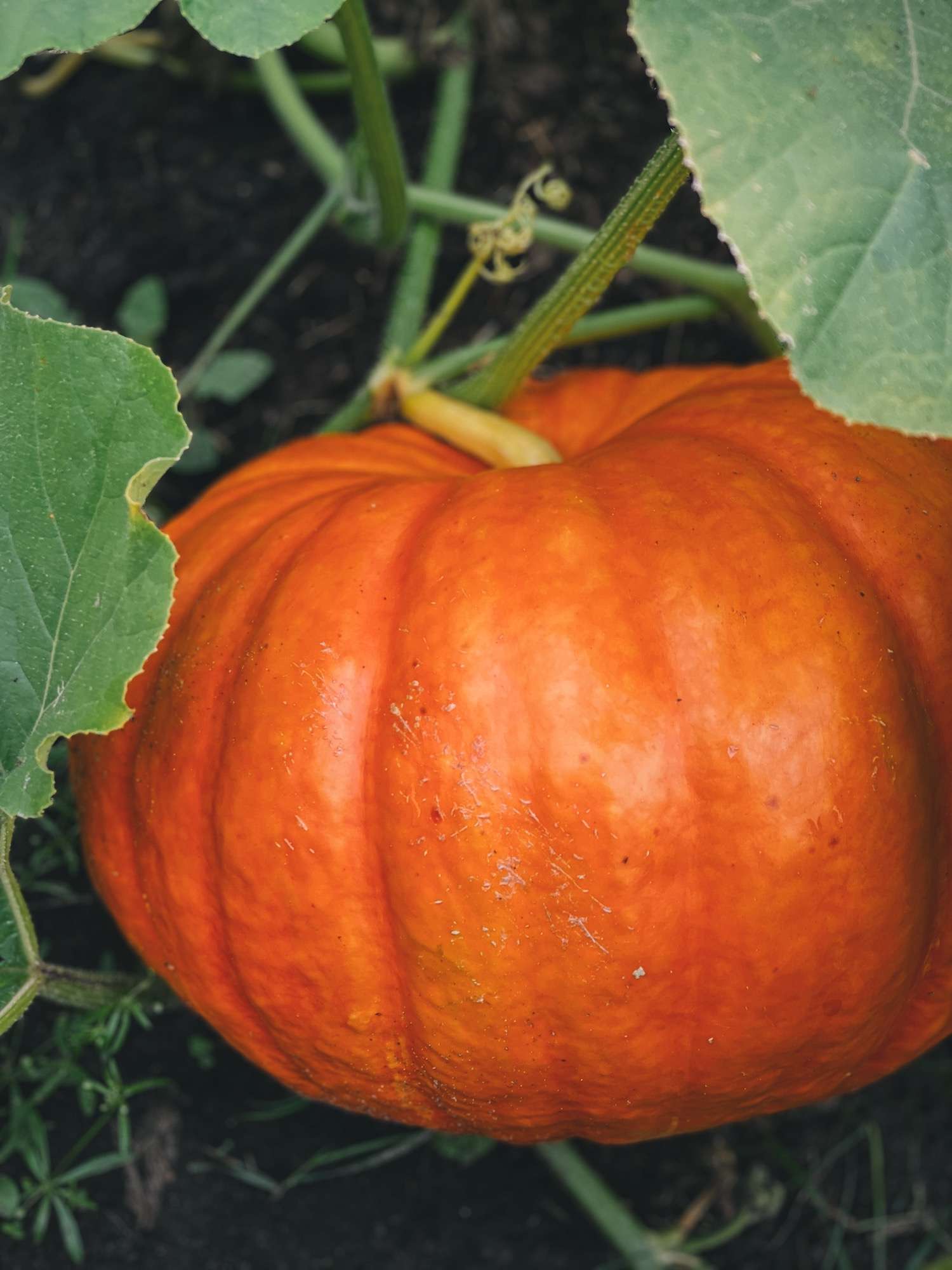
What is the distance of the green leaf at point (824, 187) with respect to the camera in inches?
42.4

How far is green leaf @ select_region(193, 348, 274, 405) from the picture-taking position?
2207 mm

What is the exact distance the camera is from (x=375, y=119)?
5.60 ft

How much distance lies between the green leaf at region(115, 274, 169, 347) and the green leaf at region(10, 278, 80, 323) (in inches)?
3.6

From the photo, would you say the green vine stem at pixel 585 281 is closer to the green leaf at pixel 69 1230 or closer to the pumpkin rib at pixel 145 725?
the pumpkin rib at pixel 145 725

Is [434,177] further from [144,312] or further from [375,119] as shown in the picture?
[144,312]

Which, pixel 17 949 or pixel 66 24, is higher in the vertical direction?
pixel 66 24

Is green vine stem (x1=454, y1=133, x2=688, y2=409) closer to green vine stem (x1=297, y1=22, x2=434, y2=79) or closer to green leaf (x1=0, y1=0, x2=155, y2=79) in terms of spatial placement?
green leaf (x1=0, y1=0, x2=155, y2=79)

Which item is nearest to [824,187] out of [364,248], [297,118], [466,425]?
[466,425]

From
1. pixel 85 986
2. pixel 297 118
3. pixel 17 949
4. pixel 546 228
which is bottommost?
pixel 85 986

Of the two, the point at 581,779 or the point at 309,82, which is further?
the point at 309,82

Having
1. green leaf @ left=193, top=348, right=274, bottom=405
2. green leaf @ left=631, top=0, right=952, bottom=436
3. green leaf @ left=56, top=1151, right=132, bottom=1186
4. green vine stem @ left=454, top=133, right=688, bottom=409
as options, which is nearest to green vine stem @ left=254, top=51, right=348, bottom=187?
green leaf @ left=193, top=348, right=274, bottom=405

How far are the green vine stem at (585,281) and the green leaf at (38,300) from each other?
32.6 inches

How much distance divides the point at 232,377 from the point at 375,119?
622 millimetres

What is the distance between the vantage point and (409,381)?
1782mm
